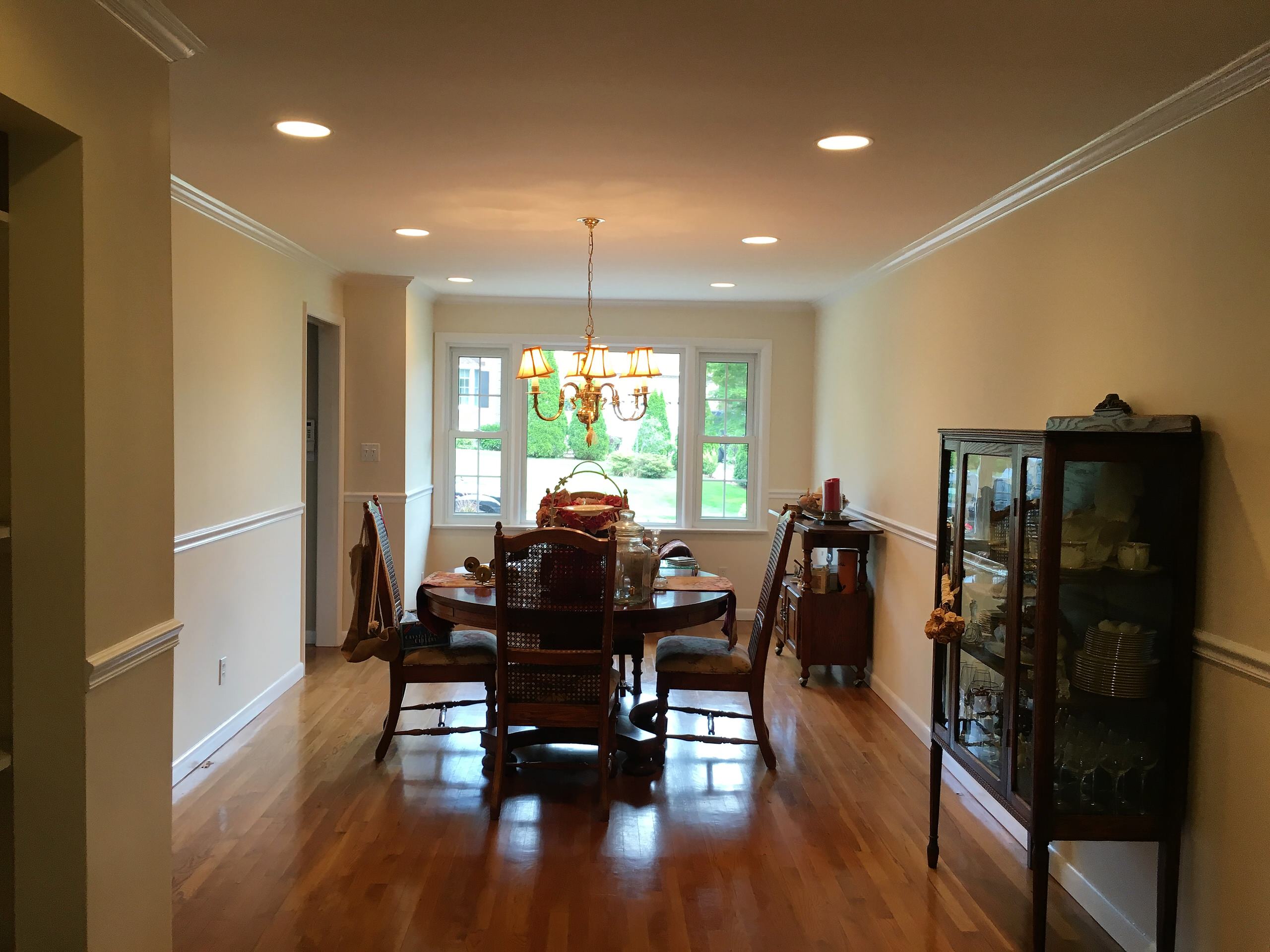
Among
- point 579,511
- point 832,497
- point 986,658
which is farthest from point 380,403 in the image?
point 986,658

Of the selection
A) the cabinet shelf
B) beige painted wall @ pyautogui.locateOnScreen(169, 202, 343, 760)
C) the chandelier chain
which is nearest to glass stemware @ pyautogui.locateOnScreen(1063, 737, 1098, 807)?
the cabinet shelf

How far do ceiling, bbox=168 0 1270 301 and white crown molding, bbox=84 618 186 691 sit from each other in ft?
4.64

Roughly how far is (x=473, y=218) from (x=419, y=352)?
2.55 m

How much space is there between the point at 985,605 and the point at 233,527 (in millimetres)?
3193

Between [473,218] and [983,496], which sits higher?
[473,218]

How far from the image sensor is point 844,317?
6371mm

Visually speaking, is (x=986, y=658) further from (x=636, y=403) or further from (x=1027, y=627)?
(x=636, y=403)

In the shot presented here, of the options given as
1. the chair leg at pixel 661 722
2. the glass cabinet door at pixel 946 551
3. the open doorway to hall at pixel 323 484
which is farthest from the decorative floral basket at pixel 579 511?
the open doorway to hall at pixel 323 484

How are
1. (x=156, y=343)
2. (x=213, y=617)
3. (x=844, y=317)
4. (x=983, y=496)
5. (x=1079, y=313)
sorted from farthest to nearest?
(x=844, y=317), (x=213, y=617), (x=1079, y=313), (x=983, y=496), (x=156, y=343)

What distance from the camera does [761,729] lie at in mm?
4121

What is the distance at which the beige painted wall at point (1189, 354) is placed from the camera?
2.32 m

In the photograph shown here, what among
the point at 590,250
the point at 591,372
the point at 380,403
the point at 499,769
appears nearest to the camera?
the point at 499,769

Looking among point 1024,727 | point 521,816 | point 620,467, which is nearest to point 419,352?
point 620,467

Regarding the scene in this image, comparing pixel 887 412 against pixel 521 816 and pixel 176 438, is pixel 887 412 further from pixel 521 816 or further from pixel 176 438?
pixel 176 438
